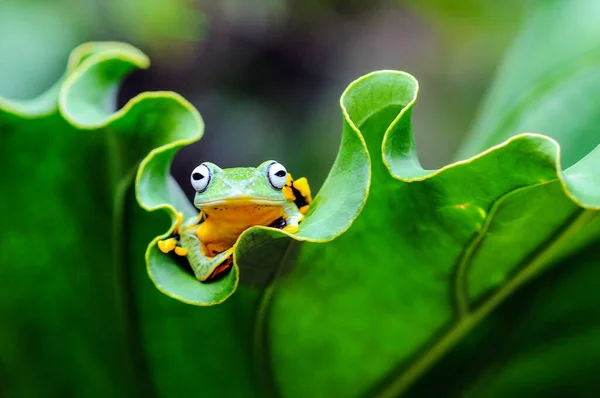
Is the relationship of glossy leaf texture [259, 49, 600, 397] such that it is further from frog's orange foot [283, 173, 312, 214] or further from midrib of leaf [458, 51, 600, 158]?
midrib of leaf [458, 51, 600, 158]

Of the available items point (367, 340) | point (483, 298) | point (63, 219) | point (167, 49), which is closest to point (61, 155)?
point (63, 219)

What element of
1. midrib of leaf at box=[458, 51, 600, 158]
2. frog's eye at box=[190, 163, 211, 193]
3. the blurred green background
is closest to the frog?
frog's eye at box=[190, 163, 211, 193]

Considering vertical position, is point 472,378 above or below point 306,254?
below

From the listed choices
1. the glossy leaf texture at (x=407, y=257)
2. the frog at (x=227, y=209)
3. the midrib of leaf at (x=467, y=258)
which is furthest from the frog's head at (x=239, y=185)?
the midrib of leaf at (x=467, y=258)

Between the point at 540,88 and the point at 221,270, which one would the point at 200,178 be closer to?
the point at 221,270

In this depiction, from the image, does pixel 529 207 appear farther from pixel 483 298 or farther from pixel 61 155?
pixel 61 155

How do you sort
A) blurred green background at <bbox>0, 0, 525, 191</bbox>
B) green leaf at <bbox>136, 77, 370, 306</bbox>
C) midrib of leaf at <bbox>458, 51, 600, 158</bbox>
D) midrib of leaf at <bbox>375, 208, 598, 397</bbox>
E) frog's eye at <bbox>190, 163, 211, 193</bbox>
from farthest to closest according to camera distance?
blurred green background at <bbox>0, 0, 525, 191</bbox> → midrib of leaf at <bbox>458, 51, 600, 158</bbox> → frog's eye at <bbox>190, 163, 211, 193</bbox> → midrib of leaf at <bbox>375, 208, 598, 397</bbox> → green leaf at <bbox>136, 77, 370, 306</bbox>

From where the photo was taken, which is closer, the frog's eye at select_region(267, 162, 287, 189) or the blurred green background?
the frog's eye at select_region(267, 162, 287, 189)
